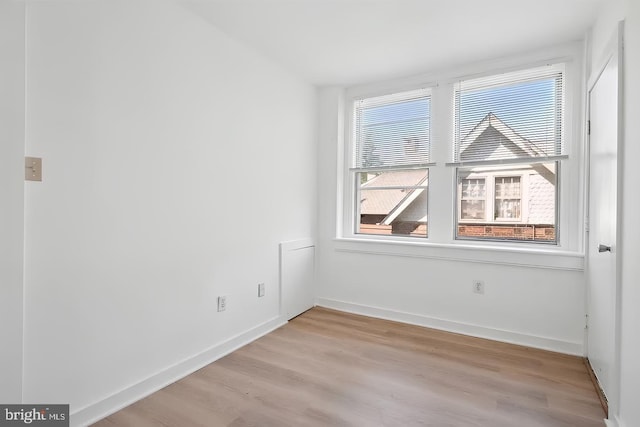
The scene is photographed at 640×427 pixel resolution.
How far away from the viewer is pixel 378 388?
2178 mm

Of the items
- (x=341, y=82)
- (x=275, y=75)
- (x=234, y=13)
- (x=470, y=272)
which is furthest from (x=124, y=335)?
(x=341, y=82)

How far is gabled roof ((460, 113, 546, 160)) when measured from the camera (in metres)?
3.03

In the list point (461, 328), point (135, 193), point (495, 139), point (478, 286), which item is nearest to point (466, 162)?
point (495, 139)

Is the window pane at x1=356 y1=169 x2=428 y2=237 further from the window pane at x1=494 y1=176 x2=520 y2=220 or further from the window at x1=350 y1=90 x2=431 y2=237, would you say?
the window pane at x1=494 y1=176 x2=520 y2=220

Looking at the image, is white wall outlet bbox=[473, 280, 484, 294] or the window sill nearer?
the window sill

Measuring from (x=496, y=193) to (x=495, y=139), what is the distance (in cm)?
53

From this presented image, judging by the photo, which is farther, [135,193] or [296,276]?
[296,276]

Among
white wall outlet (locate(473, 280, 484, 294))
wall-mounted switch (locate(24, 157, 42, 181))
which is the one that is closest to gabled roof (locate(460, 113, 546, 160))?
white wall outlet (locate(473, 280, 484, 294))

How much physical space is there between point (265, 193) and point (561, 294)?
276cm

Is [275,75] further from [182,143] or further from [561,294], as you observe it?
[561,294]

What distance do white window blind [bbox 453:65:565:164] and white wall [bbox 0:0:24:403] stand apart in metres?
3.37

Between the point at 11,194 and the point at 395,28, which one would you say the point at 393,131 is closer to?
the point at 395,28

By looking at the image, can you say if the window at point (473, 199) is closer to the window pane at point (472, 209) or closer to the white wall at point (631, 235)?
the window pane at point (472, 209)

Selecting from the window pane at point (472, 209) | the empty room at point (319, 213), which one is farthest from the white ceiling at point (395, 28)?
the window pane at point (472, 209)
